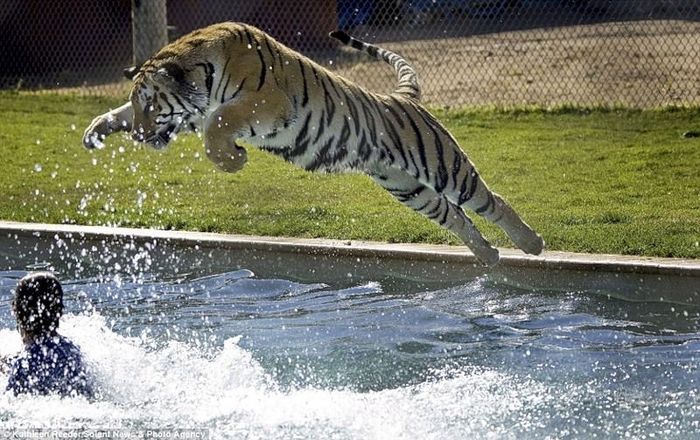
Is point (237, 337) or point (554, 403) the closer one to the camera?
point (554, 403)

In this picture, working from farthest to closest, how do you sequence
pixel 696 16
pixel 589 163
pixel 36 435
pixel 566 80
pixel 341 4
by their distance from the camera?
pixel 341 4
pixel 696 16
pixel 566 80
pixel 589 163
pixel 36 435

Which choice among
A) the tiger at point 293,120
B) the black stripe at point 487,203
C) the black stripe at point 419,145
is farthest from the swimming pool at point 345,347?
the black stripe at point 419,145

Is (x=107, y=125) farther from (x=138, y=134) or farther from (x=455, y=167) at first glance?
(x=455, y=167)

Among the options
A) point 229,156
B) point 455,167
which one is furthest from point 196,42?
point 455,167

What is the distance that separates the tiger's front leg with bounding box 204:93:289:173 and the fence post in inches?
254

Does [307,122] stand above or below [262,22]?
above

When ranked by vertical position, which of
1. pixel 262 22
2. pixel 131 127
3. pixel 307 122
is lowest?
pixel 262 22

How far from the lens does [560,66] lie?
12812 mm

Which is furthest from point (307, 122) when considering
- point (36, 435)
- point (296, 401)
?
point (36, 435)

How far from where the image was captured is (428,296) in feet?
22.5

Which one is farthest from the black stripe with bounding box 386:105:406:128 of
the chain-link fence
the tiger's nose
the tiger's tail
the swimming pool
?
the chain-link fence

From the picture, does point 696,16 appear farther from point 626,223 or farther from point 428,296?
point 428,296

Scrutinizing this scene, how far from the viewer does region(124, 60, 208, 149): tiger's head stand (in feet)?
19.8

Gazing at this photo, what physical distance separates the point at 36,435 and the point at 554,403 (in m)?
2.01
